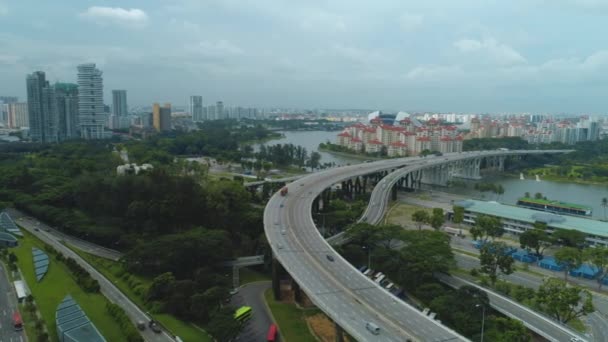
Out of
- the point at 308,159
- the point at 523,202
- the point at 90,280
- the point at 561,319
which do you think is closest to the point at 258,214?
the point at 90,280

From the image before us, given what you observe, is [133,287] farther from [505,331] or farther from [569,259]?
[569,259]

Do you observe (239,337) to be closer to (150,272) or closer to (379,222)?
(150,272)

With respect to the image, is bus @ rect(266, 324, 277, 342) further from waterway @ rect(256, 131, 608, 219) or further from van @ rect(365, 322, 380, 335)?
waterway @ rect(256, 131, 608, 219)

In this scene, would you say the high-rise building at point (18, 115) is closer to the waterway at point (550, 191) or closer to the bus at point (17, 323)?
the waterway at point (550, 191)

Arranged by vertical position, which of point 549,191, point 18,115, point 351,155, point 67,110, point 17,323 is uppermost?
point 67,110

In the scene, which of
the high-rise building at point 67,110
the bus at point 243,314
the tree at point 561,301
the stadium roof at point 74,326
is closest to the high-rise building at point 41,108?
the high-rise building at point 67,110

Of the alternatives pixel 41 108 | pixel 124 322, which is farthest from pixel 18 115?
pixel 124 322

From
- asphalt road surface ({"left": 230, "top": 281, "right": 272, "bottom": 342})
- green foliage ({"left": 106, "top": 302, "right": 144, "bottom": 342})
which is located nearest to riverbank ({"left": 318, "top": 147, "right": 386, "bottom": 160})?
asphalt road surface ({"left": 230, "top": 281, "right": 272, "bottom": 342})

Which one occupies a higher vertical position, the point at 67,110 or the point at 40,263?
the point at 67,110
